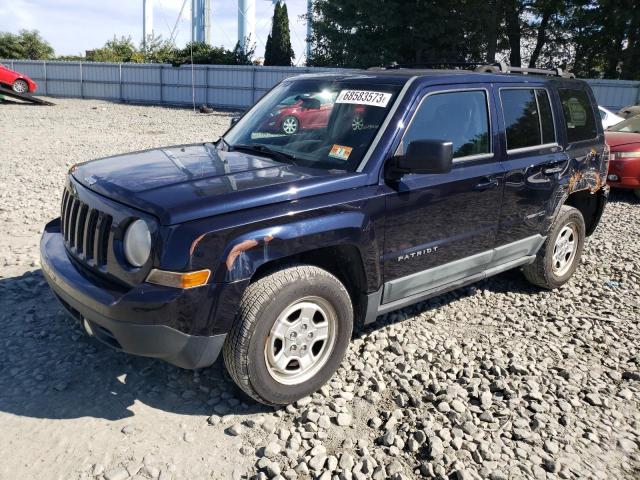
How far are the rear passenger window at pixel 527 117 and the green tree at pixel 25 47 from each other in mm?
54936

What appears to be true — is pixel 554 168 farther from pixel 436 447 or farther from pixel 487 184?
pixel 436 447

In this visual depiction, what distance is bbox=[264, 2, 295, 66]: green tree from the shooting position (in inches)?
1441

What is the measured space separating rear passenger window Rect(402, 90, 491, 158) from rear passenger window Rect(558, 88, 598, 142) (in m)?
1.26

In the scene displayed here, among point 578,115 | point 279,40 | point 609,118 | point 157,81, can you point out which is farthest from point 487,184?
point 279,40

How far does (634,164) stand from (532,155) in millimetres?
5834

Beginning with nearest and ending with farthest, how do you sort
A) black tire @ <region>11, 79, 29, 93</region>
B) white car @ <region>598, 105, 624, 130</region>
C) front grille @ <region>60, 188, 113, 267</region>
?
1. front grille @ <region>60, 188, 113, 267</region>
2. white car @ <region>598, 105, 624, 130</region>
3. black tire @ <region>11, 79, 29, 93</region>

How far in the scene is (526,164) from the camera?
4.44 metres

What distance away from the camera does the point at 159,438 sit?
3029mm

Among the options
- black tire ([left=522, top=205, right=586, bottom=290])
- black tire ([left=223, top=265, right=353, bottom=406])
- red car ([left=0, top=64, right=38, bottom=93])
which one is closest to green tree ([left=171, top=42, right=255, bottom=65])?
red car ([left=0, top=64, right=38, bottom=93])

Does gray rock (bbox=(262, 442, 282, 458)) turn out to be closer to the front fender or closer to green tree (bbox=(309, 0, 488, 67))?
the front fender

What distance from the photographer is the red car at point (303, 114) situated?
12.7 ft

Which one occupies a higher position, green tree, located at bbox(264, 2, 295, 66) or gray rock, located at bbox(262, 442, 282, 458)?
green tree, located at bbox(264, 2, 295, 66)

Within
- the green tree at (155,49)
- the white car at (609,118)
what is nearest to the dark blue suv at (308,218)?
the white car at (609,118)

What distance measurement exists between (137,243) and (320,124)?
1.56 meters
